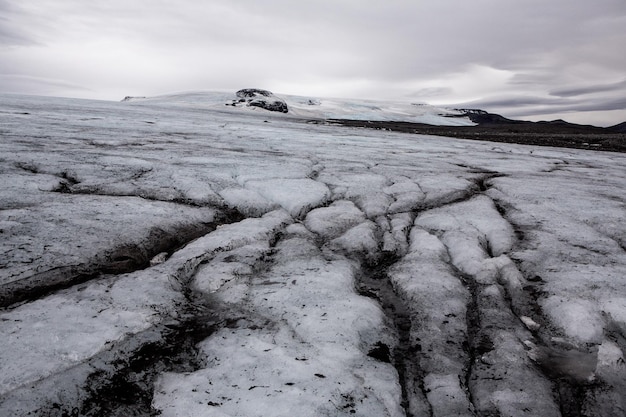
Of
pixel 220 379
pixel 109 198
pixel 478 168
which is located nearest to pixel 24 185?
pixel 109 198

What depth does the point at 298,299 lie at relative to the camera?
2.38 metres

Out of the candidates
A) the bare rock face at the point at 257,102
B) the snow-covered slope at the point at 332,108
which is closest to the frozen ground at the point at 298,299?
the snow-covered slope at the point at 332,108

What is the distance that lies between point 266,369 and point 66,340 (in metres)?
0.97

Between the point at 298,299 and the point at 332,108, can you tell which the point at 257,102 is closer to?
the point at 332,108

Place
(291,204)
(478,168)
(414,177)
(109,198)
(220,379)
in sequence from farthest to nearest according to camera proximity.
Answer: (478,168) < (414,177) < (291,204) < (109,198) < (220,379)

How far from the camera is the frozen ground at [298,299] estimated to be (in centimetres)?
173

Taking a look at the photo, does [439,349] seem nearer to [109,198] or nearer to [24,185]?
[109,198]

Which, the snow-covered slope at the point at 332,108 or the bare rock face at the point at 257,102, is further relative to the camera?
the snow-covered slope at the point at 332,108

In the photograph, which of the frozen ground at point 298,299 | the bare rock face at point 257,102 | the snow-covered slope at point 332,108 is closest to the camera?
the frozen ground at point 298,299

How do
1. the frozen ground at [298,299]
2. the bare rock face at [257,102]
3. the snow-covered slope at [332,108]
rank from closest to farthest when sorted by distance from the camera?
1. the frozen ground at [298,299]
2. the bare rock face at [257,102]
3. the snow-covered slope at [332,108]

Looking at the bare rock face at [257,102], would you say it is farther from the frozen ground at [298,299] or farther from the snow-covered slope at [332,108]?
the frozen ground at [298,299]

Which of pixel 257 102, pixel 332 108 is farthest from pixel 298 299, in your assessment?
pixel 332 108

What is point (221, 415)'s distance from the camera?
157cm

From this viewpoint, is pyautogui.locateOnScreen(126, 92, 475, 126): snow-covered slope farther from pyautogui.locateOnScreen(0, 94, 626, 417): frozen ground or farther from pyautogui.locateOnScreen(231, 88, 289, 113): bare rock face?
pyautogui.locateOnScreen(0, 94, 626, 417): frozen ground
